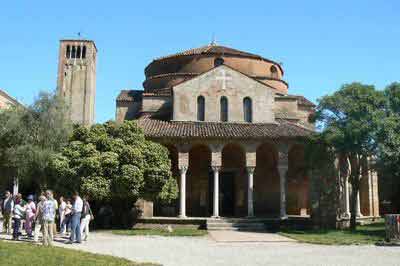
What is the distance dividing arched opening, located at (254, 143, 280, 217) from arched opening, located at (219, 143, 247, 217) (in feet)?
3.25

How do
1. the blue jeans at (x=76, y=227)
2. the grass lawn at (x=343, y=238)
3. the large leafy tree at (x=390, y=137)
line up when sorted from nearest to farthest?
the blue jeans at (x=76, y=227) < the grass lawn at (x=343, y=238) < the large leafy tree at (x=390, y=137)

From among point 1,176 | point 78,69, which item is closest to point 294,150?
point 1,176

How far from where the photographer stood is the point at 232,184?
3084cm

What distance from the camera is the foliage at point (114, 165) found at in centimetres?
2212

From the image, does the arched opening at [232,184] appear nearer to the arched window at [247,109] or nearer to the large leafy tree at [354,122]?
the arched window at [247,109]

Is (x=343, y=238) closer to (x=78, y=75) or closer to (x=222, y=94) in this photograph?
(x=222, y=94)

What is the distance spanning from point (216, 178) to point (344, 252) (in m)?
12.1

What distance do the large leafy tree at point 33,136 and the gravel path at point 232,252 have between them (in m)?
6.72

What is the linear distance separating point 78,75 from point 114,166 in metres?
23.4

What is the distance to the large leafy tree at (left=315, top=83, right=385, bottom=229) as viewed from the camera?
74.5ft

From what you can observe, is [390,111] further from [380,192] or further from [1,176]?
[1,176]

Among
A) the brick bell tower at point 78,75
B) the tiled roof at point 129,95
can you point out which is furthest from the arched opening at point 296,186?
the brick bell tower at point 78,75

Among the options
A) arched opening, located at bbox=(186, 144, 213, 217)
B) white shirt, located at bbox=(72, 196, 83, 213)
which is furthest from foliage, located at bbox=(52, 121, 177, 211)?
arched opening, located at bbox=(186, 144, 213, 217)

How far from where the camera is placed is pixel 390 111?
77.3 ft
